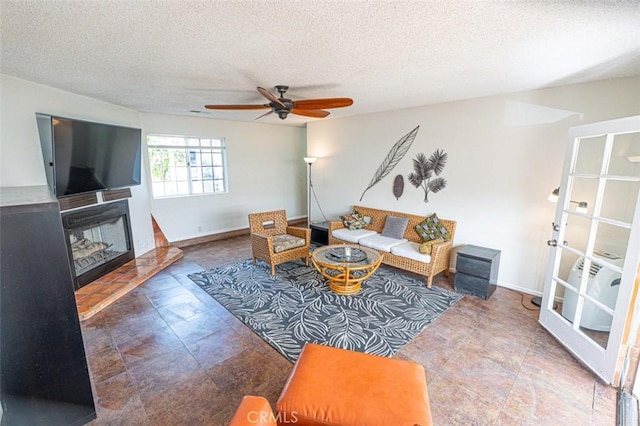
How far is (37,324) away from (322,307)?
240 cm

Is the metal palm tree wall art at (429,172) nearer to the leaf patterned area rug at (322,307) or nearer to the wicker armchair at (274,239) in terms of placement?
the leaf patterned area rug at (322,307)

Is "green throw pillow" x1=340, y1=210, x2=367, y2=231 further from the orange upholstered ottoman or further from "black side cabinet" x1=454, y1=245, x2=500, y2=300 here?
the orange upholstered ottoman

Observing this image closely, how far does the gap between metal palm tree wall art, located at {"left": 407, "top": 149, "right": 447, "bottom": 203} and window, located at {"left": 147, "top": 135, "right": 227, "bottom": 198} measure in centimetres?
401

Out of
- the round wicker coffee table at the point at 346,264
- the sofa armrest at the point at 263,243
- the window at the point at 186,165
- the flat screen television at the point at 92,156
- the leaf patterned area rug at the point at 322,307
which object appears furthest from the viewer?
the window at the point at 186,165

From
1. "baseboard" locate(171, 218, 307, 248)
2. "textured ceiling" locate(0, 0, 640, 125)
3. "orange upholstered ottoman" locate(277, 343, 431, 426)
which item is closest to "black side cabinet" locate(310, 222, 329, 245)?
"baseboard" locate(171, 218, 307, 248)

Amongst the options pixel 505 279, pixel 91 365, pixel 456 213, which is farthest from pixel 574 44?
pixel 91 365

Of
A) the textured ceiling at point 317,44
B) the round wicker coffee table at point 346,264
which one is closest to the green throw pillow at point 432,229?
the round wicker coffee table at point 346,264

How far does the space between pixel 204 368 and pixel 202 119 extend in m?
4.79

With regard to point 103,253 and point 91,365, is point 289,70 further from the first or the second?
point 103,253

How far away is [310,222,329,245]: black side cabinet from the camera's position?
17.7 ft

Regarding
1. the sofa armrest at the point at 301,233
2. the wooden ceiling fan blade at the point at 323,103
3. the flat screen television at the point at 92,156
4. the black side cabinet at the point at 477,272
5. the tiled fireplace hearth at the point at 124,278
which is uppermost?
the wooden ceiling fan blade at the point at 323,103

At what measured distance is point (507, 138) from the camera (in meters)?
3.65

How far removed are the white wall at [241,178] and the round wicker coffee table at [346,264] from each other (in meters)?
3.19

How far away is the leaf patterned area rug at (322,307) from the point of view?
268 centimetres
